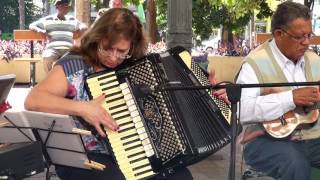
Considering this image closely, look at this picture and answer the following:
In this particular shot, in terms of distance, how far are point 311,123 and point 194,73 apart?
0.71m

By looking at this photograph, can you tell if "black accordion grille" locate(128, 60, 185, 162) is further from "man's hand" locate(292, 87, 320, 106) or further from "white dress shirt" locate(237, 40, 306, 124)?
"man's hand" locate(292, 87, 320, 106)

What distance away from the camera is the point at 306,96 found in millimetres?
3014

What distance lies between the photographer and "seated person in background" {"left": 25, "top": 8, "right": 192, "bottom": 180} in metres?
2.85

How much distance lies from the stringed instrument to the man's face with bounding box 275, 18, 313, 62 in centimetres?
32

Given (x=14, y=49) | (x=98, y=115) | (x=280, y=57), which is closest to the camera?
(x=98, y=115)

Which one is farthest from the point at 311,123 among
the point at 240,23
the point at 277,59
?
the point at 240,23

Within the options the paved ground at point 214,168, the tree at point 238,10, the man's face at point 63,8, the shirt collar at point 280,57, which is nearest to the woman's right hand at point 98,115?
the shirt collar at point 280,57

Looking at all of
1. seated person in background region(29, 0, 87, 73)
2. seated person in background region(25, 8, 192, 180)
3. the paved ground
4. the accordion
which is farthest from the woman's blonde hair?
seated person in background region(29, 0, 87, 73)

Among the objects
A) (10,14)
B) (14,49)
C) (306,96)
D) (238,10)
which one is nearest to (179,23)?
(306,96)

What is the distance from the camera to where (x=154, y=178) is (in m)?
2.79

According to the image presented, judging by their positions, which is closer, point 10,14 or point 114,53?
point 114,53

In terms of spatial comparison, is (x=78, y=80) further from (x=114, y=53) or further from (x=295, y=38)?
(x=295, y=38)

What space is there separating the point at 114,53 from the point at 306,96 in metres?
1.01

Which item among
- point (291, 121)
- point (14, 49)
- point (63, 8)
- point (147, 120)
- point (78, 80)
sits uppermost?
point (63, 8)
